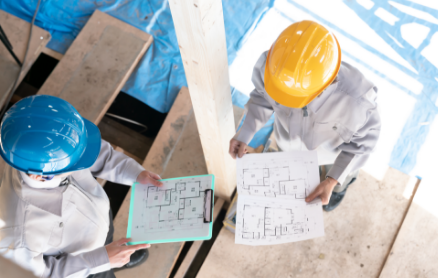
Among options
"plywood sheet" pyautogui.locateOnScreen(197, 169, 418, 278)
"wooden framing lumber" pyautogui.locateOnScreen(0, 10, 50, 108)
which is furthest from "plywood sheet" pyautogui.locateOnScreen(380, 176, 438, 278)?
"wooden framing lumber" pyautogui.locateOnScreen(0, 10, 50, 108)

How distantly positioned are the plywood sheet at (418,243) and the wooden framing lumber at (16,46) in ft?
12.8

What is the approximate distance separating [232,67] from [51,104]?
227cm

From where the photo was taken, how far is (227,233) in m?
2.81

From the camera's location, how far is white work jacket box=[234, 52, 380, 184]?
1.70m

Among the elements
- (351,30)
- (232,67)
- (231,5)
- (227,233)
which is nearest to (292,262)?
(227,233)

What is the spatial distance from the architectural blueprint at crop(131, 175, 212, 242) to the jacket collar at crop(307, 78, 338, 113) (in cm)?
74

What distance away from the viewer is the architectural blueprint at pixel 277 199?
1835 mm

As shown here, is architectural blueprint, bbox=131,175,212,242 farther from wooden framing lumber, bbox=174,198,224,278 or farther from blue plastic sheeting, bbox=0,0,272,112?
blue plastic sheeting, bbox=0,0,272,112

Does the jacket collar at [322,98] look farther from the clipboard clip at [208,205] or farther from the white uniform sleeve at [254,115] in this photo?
the clipboard clip at [208,205]

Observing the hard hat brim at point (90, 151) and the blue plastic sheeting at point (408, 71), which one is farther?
the blue plastic sheeting at point (408, 71)

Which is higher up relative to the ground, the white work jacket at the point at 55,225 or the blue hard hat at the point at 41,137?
the blue hard hat at the point at 41,137

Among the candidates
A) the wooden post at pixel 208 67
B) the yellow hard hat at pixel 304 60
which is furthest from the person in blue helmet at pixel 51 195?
the yellow hard hat at pixel 304 60

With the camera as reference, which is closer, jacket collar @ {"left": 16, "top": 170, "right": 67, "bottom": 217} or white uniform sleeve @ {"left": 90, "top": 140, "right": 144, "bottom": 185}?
jacket collar @ {"left": 16, "top": 170, "right": 67, "bottom": 217}

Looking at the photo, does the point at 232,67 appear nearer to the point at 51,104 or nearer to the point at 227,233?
the point at 227,233
